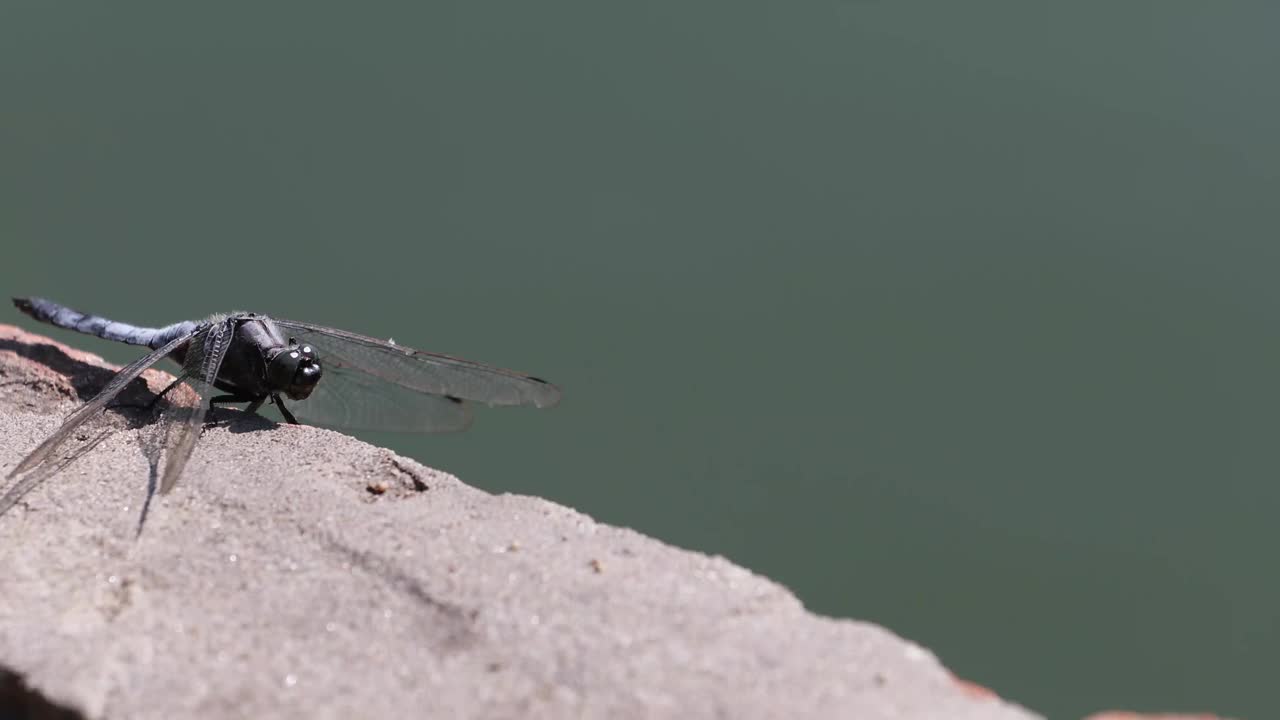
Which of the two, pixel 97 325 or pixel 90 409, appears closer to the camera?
pixel 90 409

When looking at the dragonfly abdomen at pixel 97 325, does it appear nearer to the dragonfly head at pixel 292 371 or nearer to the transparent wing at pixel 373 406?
the dragonfly head at pixel 292 371

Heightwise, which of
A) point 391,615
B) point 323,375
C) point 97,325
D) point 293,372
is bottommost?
point 97,325

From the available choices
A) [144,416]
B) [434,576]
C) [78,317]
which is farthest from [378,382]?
[434,576]

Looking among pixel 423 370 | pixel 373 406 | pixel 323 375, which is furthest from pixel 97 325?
pixel 423 370

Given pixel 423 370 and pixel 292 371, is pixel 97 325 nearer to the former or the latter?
pixel 292 371

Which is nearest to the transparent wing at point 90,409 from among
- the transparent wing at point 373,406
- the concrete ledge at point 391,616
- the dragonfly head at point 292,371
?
the concrete ledge at point 391,616

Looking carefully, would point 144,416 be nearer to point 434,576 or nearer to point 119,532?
point 119,532
